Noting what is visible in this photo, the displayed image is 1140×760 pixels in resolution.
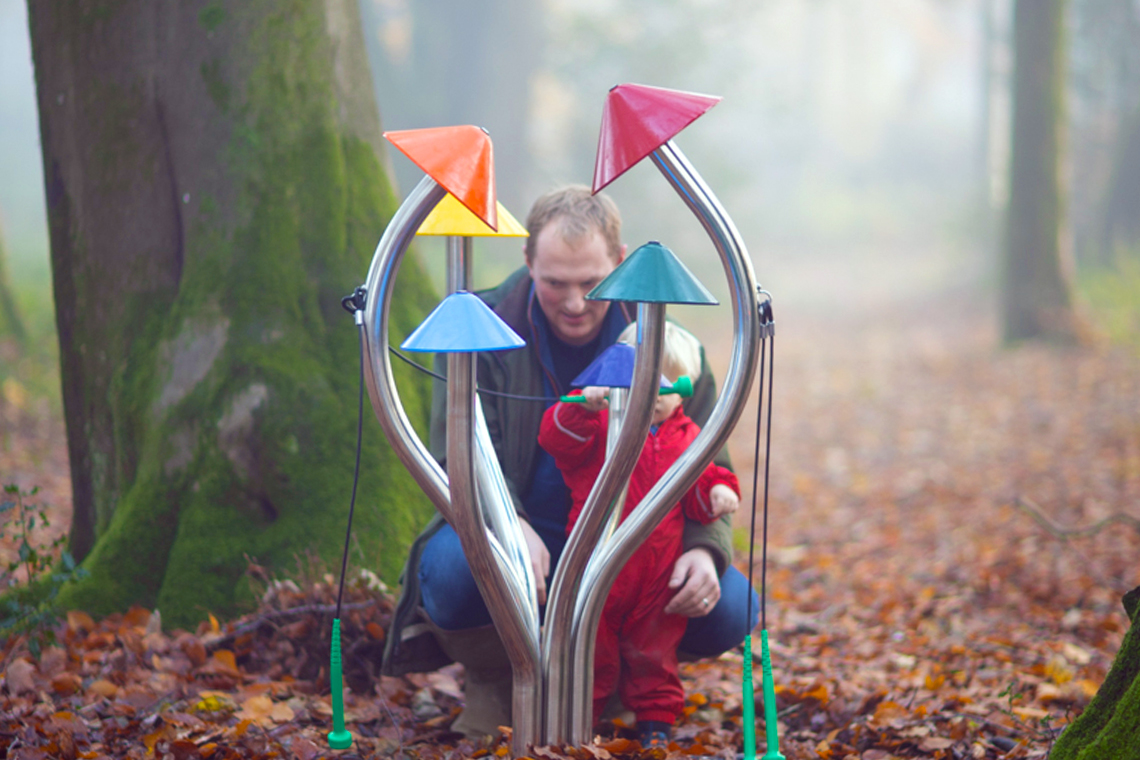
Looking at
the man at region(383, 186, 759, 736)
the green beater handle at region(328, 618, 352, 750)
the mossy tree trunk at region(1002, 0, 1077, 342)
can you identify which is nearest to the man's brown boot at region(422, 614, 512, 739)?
the man at region(383, 186, 759, 736)

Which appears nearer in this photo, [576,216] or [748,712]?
[748,712]

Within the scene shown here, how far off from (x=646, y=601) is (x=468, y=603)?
19.4 inches

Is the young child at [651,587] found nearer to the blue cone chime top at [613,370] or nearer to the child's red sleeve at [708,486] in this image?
the child's red sleeve at [708,486]

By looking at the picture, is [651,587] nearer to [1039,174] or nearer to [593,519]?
[593,519]

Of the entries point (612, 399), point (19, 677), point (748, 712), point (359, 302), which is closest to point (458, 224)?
point (359, 302)

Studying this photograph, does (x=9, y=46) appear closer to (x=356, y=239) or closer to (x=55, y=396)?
(x=55, y=396)

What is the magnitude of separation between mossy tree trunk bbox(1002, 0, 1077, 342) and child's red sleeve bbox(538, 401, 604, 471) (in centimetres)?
938

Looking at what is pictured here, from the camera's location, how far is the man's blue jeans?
2354 millimetres

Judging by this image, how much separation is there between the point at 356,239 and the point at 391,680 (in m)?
1.65

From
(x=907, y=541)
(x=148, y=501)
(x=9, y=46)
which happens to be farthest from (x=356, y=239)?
(x=9, y=46)

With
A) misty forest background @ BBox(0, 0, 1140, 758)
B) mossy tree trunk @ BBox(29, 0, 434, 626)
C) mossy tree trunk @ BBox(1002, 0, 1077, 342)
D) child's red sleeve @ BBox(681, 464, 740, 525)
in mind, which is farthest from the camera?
mossy tree trunk @ BBox(1002, 0, 1077, 342)

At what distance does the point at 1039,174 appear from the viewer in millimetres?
9969

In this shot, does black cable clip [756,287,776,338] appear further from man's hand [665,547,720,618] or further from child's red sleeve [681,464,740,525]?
man's hand [665,547,720,618]

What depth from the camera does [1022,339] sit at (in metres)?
10.1
